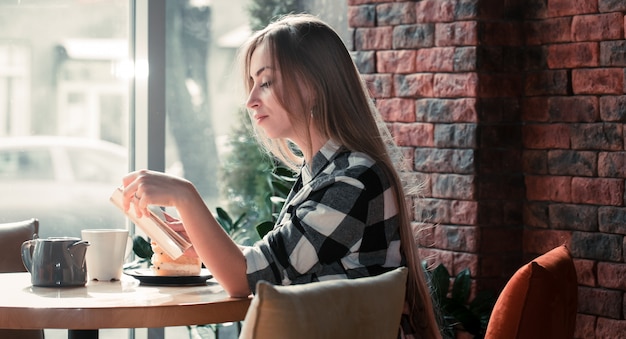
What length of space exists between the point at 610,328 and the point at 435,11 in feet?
3.84

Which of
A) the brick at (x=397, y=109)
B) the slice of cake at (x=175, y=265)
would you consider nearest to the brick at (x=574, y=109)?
the brick at (x=397, y=109)

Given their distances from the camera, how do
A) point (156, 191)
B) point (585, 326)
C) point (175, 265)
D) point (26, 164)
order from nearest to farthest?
point (156, 191), point (175, 265), point (585, 326), point (26, 164)

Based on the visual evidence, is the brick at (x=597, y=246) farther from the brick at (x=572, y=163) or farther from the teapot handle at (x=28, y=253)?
the teapot handle at (x=28, y=253)

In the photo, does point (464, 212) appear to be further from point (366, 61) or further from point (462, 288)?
point (366, 61)

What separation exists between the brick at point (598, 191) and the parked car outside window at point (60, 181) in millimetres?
1703

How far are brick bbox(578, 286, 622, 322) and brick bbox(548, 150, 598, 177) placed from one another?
370 millimetres

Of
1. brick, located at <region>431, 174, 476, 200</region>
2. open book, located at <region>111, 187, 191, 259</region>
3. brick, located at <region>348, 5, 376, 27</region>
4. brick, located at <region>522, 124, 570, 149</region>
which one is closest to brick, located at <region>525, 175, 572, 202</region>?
brick, located at <region>522, 124, 570, 149</region>

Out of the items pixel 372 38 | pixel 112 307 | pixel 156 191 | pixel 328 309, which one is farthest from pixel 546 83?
pixel 328 309

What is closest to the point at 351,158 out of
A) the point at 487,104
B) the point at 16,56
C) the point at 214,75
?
the point at 487,104

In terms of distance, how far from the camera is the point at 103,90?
3678 mm

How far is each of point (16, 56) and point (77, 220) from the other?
64cm

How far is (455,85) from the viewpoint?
3217 millimetres

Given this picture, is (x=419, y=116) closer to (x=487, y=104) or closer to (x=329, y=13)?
(x=487, y=104)

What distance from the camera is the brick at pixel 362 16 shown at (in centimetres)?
345
